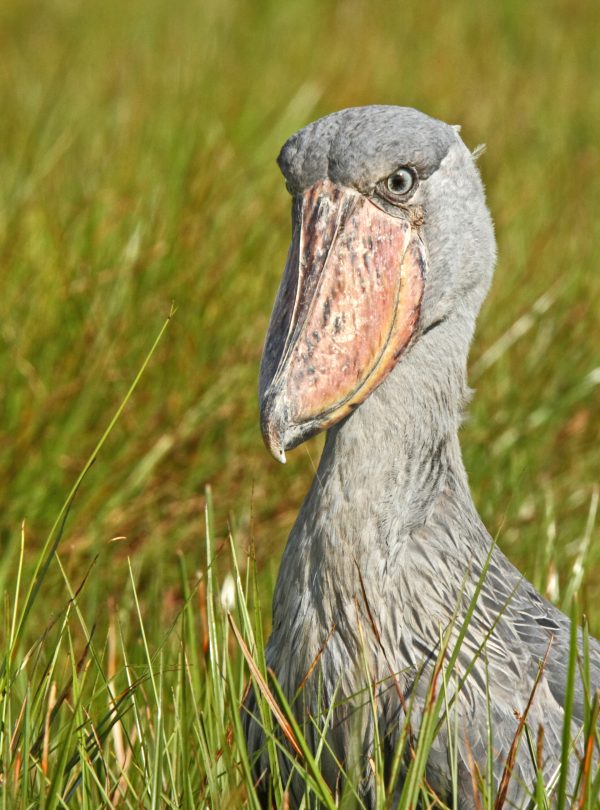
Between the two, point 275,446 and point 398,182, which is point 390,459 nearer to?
point 275,446

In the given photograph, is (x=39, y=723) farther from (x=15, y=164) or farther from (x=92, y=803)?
(x=15, y=164)

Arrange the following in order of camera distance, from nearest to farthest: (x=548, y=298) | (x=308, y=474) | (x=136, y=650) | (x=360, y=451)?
(x=360, y=451) → (x=136, y=650) → (x=308, y=474) → (x=548, y=298)

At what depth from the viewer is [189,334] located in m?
3.58

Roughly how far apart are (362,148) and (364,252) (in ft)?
0.54

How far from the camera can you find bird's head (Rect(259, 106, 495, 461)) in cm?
191

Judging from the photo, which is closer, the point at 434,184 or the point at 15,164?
the point at 434,184

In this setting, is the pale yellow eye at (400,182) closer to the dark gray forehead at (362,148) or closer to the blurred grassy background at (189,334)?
the dark gray forehead at (362,148)

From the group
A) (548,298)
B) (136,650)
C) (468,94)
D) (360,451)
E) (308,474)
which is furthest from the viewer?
(468,94)

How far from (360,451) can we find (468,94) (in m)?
4.93

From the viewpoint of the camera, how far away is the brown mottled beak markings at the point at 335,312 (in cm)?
185

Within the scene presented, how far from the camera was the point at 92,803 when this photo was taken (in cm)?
185

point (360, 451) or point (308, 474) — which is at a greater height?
point (308, 474)

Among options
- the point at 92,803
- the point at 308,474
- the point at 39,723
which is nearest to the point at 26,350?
the point at 308,474

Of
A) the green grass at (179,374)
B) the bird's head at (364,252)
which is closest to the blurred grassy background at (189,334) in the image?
the green grass at (179,374)
